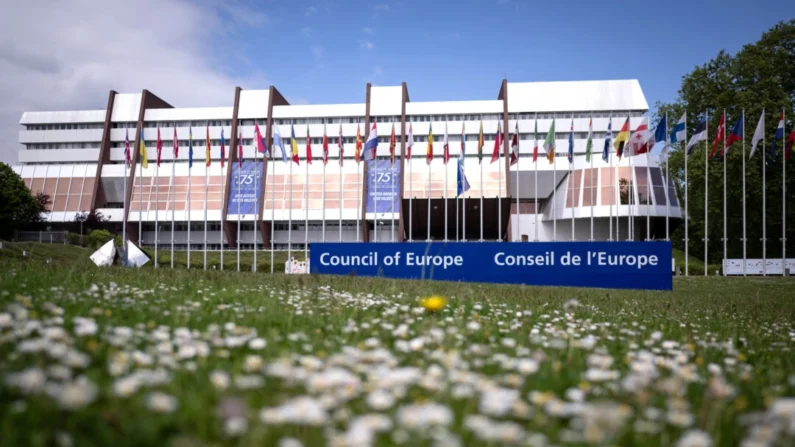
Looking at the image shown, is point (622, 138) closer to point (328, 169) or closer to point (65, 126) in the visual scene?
point (328, 169)

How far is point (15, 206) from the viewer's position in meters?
47.4

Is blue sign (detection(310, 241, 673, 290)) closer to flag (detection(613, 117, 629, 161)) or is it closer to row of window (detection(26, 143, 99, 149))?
flag (detection(613, 117, 629, 161))

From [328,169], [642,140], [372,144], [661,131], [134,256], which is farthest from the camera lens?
[328,169]

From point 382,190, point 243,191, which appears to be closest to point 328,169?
point 382,190

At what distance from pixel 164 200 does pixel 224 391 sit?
5692cm

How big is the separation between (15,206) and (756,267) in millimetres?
61170

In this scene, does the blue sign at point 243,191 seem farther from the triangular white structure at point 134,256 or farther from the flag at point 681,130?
the flag at point 681,130

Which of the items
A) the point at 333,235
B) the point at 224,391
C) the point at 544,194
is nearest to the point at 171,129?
the point at 333,235

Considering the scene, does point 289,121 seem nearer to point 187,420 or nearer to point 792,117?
point 792,117

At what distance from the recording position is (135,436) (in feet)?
6.42

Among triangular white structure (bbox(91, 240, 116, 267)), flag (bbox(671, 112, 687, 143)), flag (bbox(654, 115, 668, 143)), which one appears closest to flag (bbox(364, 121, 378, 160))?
triangular white structure (bbox(91, 240, 116, 267))

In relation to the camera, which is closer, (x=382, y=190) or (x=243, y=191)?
(x=382, y=190)

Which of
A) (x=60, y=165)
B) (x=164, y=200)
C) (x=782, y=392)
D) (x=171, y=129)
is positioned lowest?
(x=782, y=392)

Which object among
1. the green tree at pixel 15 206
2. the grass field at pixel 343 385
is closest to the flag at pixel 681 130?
the grass field at pixel 343 385
